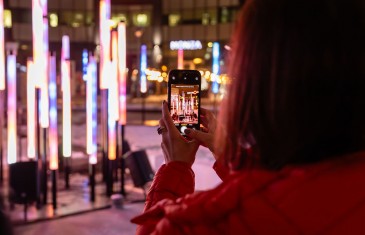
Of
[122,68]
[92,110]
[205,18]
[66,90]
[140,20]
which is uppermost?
[205,18]

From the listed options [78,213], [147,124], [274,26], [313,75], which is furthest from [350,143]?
[147,124]

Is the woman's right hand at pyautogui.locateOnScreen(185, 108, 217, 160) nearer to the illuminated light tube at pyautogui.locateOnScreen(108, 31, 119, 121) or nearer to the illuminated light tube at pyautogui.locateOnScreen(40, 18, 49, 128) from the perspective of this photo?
the illuminated light tube at pyautogui.locateOnScreen(40, 18, 49, 128)

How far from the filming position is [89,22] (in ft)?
122

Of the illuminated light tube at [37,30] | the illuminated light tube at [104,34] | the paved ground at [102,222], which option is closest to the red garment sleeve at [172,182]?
the paved ground at [102,222]

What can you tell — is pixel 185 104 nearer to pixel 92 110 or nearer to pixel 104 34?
pixel 104 34

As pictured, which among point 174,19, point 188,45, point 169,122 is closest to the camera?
point 169,122

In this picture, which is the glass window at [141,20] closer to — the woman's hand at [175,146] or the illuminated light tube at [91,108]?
the illuminated light tube at [91,108]

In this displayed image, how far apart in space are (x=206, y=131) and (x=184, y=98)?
0.66 ft

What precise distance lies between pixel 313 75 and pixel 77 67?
36276 millimetres

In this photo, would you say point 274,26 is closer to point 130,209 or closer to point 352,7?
point 352,7

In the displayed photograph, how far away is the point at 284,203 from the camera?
0.84 m

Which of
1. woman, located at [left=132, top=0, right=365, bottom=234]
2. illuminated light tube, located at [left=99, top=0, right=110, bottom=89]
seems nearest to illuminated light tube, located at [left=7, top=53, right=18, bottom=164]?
illuminated light tube, located at [left=99, top=0, right=110, bottom=89]

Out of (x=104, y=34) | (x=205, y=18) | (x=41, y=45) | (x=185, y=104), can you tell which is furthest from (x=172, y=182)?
(x=205, y=18)

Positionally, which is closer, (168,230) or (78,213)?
(168,230)
